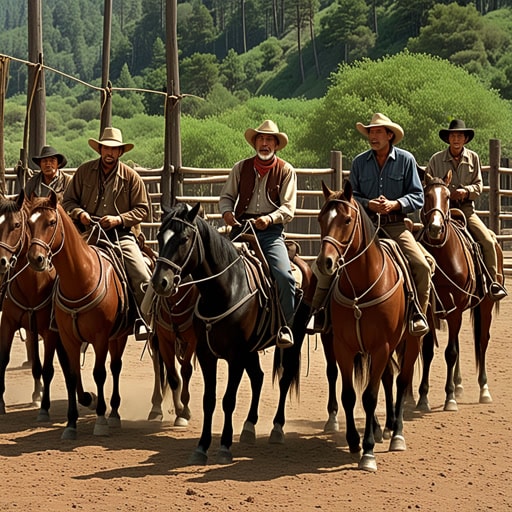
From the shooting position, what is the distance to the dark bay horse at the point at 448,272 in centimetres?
952

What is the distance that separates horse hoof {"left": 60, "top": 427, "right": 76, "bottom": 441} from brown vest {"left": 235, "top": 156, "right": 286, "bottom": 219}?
219cm

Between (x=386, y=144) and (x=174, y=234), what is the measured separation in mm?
2174

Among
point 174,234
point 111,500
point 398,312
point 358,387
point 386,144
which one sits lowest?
point 111,500

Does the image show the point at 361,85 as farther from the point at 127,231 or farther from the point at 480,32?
the point at 127,231

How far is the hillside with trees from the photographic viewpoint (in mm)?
Answer: 64562

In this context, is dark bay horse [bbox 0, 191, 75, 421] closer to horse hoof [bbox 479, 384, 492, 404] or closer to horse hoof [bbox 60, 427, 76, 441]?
horse hoof [bbox 60, 427, 76, 441]

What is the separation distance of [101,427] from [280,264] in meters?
1.99

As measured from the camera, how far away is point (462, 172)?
10695 mm

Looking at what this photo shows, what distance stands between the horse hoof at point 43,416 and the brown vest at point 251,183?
251 cm

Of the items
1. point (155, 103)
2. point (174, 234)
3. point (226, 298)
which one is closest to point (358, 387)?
point (226, 298)

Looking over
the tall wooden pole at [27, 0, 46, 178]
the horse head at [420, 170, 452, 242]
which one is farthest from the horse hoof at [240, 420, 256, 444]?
the tall wooden pole at [27, 0, 46, 178]

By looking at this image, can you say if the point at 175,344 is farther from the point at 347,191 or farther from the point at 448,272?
the point at 448,272

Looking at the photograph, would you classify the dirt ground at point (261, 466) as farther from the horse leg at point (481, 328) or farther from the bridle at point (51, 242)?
the bridle at point (51, 242)

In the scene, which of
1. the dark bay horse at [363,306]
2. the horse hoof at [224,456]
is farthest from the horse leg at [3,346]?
the dark bay horse at [363,306]
